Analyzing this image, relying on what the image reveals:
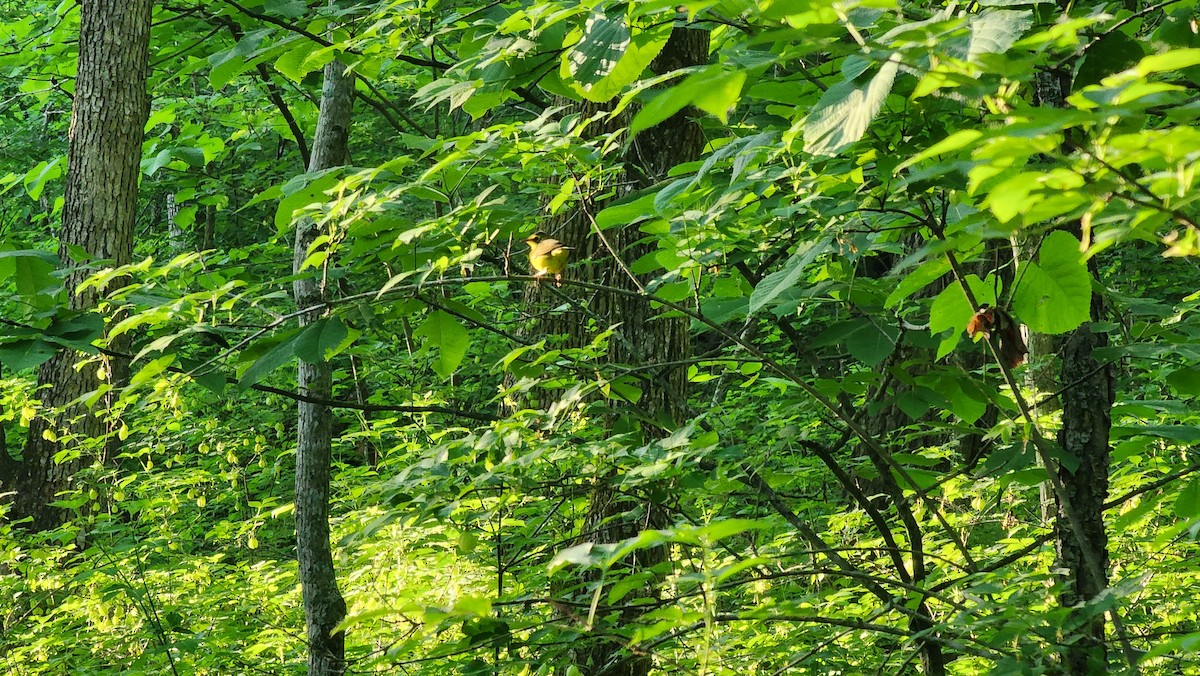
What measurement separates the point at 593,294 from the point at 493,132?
58.4 inches

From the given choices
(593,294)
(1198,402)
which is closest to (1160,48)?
(593,294)

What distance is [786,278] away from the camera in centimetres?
133

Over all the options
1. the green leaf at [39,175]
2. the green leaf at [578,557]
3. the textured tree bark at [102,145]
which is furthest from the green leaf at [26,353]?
the green leaf at [39,175]

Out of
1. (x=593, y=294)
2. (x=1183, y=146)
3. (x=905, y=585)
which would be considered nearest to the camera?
(x=1183, y=146)

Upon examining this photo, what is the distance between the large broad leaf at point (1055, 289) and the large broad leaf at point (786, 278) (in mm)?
303

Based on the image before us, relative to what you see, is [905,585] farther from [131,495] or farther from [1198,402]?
[131,495]

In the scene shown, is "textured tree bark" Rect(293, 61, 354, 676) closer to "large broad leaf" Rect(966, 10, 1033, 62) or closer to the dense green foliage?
the dense green foliage

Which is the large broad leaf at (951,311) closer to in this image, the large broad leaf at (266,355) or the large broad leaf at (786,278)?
the large broad leaf at (786,278)

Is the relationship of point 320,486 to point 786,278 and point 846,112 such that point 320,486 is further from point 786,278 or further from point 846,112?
point 846,112

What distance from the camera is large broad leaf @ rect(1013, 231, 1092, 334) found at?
1.38m

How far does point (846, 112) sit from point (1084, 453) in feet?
3.58

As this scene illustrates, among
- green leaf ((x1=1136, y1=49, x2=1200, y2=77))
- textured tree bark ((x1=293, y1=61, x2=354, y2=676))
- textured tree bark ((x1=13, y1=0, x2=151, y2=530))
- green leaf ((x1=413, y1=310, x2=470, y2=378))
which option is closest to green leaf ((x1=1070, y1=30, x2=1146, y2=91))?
green leaf ((x1=1136, y1=49, x2=1200, y2=77))

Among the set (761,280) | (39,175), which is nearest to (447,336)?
(761,280)

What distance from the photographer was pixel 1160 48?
1435 millimetres
